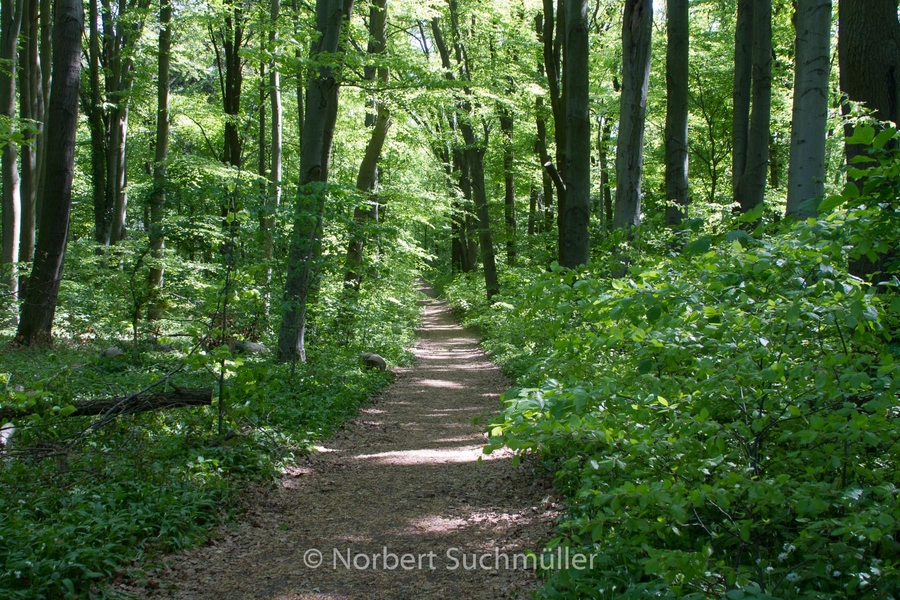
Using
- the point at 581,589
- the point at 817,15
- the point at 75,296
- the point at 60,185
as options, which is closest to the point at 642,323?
the point at 581,589

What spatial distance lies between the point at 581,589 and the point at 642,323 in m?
1.46

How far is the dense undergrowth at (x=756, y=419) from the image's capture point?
2.44 metres

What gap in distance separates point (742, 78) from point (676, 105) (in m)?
2.24

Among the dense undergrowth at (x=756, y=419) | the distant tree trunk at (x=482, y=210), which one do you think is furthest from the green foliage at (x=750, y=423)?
the distant tree trunk at (x=482, y=210)

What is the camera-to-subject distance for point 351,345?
43.7 ft

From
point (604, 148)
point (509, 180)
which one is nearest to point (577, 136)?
point (509, 180)

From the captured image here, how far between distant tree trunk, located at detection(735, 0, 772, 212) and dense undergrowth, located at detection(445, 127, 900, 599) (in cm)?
712

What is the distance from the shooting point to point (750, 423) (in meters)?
2.98

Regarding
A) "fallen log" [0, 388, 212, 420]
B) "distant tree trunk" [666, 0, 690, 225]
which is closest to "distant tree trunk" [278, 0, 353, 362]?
"fallen log" [0, 388, 212, 420]

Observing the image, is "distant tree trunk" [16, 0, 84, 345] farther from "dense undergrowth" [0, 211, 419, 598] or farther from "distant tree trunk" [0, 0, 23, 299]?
"distant tree trunk" [0, 0, 23, 299]

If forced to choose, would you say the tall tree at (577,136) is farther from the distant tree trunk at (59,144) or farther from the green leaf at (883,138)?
the distant tree trunk at (59,144)

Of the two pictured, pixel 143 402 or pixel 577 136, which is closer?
pixel 143 402

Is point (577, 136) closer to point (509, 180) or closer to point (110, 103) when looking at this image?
point (110, 103)

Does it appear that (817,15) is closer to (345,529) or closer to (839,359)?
(839,359)
